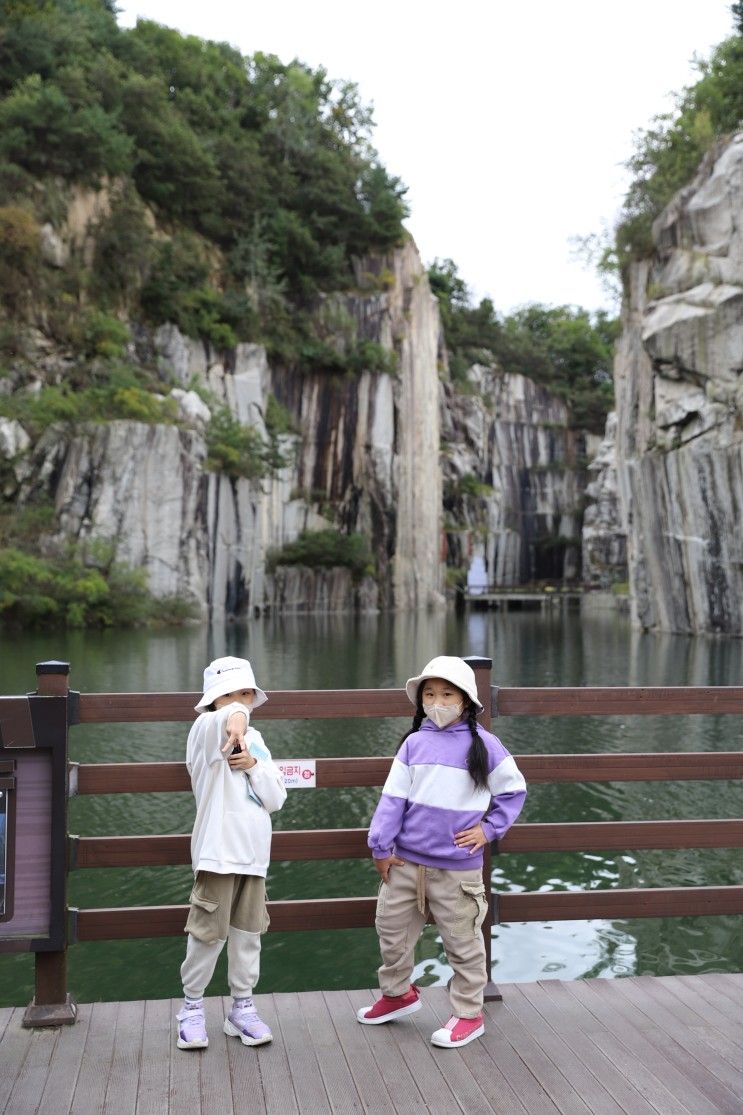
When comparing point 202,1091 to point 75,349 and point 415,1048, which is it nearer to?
point 415,1048

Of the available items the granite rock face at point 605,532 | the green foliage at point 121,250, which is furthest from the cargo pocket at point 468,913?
the granite rock face at point 605,532

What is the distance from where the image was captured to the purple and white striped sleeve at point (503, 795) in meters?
3.36

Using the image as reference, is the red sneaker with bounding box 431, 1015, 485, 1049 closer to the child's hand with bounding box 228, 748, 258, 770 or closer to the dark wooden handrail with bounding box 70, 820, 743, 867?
the dark wooden handrail with bounding box 70, 820, 743, 867

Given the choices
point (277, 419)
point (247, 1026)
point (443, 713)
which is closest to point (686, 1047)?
point (443, 713)

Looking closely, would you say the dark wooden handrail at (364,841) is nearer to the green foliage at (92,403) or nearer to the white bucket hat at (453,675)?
the white bucket hat at (453,675)

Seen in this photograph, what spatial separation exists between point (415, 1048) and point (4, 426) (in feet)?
111

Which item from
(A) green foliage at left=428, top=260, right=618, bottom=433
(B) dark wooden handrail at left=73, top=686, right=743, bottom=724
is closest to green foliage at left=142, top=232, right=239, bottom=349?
(A) green foliage at left=428, top=260, right=618, bottom=433

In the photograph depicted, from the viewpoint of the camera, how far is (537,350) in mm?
77688

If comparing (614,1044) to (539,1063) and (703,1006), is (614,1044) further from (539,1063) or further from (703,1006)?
(703,1006)

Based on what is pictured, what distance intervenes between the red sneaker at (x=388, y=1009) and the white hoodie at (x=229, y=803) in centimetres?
67

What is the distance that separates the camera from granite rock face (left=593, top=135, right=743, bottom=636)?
104ft

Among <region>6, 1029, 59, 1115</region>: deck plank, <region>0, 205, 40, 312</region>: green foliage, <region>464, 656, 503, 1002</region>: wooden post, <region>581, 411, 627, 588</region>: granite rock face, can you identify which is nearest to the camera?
<region>6, 1029, 59, 1115</region>: deck plank

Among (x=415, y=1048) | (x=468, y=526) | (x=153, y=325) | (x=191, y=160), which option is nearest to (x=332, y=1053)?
(x=415, y=1048)

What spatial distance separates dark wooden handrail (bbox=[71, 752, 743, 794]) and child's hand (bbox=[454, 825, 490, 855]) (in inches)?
17.1
